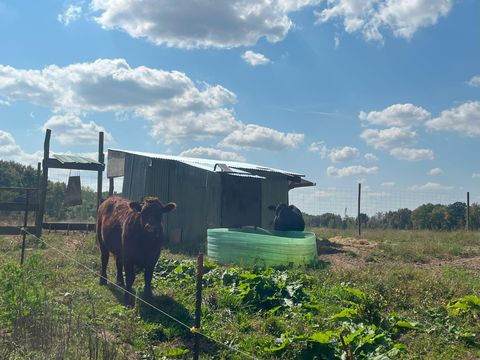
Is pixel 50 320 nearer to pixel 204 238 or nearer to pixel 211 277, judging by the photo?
pixel 211 277

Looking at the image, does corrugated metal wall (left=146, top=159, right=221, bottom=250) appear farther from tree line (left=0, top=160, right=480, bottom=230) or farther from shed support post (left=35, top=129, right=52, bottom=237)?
tree line (left=0, top=160, right=480, bottom=230)

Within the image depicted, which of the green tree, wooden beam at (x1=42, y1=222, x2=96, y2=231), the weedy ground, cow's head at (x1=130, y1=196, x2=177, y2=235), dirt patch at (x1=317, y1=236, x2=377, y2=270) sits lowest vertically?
the weedy ground

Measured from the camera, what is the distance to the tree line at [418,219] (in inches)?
1326

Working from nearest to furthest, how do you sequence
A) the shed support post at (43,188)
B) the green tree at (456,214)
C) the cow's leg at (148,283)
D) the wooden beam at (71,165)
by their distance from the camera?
the cow's leg at (148,283), the shed support post at (43,188), the wooden beam at (71,165), the green tree at (456,214)

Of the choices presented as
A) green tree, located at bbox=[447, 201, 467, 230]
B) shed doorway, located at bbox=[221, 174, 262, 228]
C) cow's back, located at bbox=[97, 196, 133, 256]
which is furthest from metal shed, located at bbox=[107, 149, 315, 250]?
green tree, located at bbox=[447, 201, 467, 230]

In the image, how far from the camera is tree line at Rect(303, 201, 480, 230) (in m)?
33.7

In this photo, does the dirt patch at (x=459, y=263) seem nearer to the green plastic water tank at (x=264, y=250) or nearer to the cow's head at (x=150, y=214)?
the green plastic water tank at (x=264, y=250)

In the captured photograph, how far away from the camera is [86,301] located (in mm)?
7605

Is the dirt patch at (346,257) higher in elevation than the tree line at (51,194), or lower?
lower

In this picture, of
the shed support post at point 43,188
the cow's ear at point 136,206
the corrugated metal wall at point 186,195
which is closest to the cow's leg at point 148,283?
the cow's ear at point 136,206

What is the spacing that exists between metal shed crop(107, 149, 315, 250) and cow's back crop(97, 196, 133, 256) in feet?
18.2

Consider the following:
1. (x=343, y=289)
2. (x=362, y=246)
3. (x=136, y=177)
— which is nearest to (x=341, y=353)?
(x=343, y=289)

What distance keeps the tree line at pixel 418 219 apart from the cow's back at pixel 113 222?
24.5 metres

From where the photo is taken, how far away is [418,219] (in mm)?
42531
